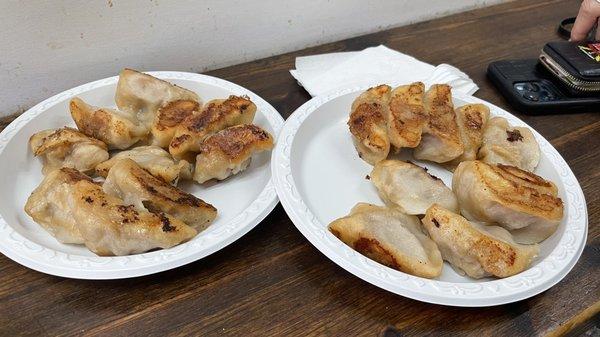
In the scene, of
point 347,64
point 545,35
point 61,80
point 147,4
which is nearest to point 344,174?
point 347,64

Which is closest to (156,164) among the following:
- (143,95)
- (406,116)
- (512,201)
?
(143,95)

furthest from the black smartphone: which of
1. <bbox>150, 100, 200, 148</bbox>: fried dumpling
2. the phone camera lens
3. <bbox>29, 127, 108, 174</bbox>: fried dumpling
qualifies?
<bbox>29, 127, 108, 174</bbox>: fried dumpling

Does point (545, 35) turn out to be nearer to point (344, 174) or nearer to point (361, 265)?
point (344, 174)

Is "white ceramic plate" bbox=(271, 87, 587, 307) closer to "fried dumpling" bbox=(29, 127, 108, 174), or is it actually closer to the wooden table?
the wooden table

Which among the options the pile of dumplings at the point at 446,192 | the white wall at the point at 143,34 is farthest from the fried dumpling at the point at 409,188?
the white wall at the point at 143,34

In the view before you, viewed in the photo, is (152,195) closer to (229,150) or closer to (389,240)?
(229,150)
